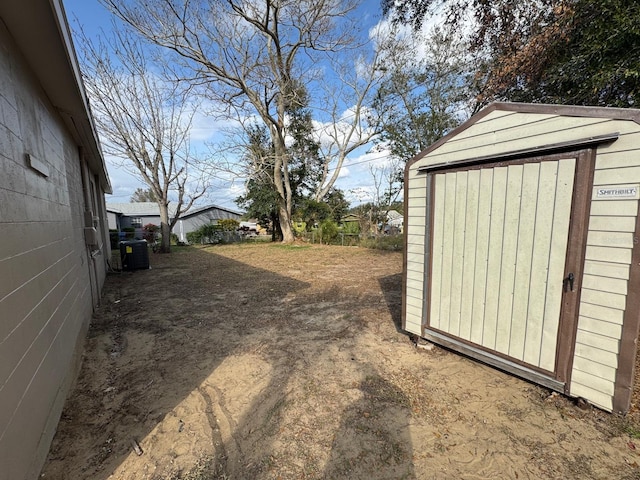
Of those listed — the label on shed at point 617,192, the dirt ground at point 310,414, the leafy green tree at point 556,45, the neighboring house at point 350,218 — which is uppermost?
the leafy green tree at point 556,45

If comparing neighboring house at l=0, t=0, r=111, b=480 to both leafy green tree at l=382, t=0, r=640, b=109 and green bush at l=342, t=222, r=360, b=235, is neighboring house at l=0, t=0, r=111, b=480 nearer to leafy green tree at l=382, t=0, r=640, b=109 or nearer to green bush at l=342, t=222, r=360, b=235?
leafy green tree at l=382, t=0, r=640, b=109

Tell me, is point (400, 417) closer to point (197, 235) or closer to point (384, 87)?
point (384, 87)

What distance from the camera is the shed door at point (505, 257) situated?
2.15 m

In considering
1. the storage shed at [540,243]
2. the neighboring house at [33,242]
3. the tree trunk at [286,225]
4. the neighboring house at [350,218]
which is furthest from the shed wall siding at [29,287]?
the neighboring house at [350,218]

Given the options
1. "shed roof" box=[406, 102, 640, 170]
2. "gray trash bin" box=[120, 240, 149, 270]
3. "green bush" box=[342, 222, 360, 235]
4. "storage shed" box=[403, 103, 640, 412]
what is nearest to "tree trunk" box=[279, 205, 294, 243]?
"green bush" box=[342, 222, 360, 235]

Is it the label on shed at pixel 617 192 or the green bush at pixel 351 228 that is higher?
the label on shed at pixel 617 192

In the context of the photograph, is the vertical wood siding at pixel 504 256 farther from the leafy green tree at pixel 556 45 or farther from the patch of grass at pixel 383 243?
the patch of grass at pixel 383 243

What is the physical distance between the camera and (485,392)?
Answer: 2.40 metres

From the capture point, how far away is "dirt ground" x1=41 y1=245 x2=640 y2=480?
1721mm

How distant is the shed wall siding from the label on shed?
3480mm

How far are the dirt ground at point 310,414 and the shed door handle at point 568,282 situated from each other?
0.89 meters

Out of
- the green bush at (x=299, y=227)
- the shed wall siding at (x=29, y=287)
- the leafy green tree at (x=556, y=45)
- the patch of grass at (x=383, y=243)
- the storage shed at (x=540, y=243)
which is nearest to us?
the shed wall siding at (x=29, y=287)

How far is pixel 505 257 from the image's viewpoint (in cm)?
245

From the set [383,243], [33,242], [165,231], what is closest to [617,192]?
[33,242]
